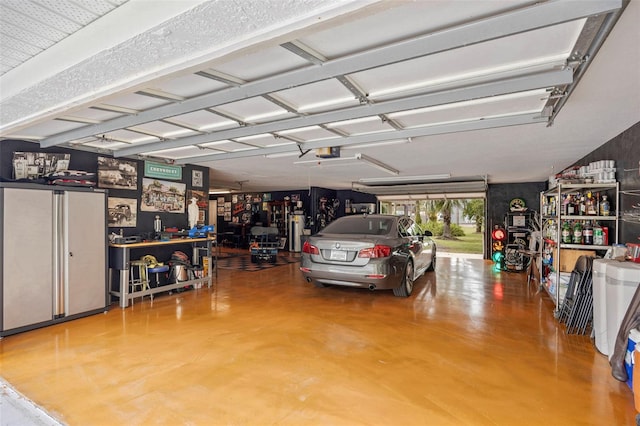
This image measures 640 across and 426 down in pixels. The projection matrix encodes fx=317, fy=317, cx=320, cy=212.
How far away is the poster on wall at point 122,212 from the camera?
16.8 ft

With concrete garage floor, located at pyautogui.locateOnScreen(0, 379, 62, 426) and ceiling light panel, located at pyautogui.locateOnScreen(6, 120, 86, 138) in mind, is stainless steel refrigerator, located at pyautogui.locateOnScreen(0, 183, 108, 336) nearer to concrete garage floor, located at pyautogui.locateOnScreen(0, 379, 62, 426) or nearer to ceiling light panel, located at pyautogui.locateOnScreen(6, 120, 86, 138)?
ceiling light panel, located at pyautogui.locateOnScreen(6, 120, 86, 138)

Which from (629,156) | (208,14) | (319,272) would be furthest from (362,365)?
(629,156)

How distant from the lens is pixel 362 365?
2.81 m

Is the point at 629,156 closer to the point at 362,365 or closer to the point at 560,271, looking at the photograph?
the point at 560,271

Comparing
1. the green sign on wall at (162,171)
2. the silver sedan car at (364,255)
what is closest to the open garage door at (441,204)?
the silver sedan car at (364,255)

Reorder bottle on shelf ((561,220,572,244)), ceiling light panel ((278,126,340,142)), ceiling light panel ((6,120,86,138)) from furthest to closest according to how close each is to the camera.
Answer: bottle on shelf ((561,220,572,244)) → ceiling light panel ((278,126,340,142)) → ceiling light panel ((6,120,86,138))

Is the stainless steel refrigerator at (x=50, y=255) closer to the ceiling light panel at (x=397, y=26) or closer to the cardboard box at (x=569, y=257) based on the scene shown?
the ceiling light panel at (x=397, y=26)

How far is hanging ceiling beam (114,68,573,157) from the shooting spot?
2375 millimetres

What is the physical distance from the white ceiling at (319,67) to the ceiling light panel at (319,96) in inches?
0.8

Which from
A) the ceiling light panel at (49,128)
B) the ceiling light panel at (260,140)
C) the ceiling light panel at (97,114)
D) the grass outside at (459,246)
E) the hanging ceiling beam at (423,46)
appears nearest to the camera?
the hanging ceiling beam at (423,46)

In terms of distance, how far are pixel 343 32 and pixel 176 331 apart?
3498 mm

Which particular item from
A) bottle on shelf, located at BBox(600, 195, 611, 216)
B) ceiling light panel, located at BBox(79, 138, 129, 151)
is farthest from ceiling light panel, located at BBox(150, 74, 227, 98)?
bottle on shelf, located at BBox(600, 195, 611, 216)

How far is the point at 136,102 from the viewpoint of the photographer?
306cm

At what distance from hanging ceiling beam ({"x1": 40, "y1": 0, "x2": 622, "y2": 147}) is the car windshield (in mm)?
3089
